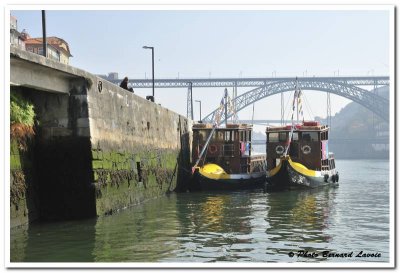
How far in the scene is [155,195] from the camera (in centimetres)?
2086

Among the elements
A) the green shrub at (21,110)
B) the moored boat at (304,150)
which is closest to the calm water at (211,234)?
the green shrub at (21,110)

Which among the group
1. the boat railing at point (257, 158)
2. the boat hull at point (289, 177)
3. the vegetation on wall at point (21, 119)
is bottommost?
the boat hull at point (289, 177)

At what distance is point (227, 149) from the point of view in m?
26.3

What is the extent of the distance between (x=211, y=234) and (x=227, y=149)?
13794mm

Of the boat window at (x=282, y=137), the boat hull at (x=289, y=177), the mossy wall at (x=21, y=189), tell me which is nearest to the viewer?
the mossy wall at (x=21, y=189)

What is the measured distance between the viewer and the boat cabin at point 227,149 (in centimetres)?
2617

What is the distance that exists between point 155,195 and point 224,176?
4.37 metres

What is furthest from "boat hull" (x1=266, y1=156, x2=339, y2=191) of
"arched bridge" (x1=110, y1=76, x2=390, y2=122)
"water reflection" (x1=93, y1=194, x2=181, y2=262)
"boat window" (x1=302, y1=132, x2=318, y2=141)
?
"arched bridge" (x1=110, y1=76, x2=390, y2=122)

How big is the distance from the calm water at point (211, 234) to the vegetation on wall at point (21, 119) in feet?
6.11

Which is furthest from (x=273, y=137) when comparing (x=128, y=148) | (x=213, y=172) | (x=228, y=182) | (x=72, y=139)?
(x=72, y=139)

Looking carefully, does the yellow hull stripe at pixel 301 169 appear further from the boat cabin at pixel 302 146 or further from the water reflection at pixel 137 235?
the water reflection at pixel 137 235

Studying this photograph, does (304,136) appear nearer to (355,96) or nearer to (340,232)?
(340,232)

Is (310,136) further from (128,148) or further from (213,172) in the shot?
(128,148)
